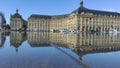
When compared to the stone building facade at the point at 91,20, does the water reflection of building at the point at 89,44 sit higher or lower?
lower

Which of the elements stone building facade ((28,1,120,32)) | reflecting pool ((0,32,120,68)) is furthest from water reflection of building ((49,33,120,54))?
stone building facade ((28,1,120,32))

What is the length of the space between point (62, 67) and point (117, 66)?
110 inches

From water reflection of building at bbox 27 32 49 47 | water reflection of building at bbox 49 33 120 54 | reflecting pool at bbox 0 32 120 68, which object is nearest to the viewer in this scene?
reflecting pool at bbox 0 32 120 68

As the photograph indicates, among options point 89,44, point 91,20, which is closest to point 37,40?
point 89,44

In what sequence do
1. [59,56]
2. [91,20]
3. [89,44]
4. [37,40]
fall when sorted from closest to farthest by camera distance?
[59,56] < [89,44] < [37,40] < [91,20]

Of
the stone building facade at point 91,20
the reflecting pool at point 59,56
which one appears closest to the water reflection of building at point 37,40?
the reflecting pool at point 59,56

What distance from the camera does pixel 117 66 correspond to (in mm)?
11367

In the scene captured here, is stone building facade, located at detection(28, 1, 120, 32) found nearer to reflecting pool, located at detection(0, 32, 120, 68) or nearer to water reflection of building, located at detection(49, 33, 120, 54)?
water reflection of building, located at detection(49, 33, 120, 54)

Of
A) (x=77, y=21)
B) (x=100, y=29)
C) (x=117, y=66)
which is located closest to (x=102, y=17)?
(x=100, y=29)

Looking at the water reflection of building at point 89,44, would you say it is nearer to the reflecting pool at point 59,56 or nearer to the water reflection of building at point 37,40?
the reflecting pool at point 59,56

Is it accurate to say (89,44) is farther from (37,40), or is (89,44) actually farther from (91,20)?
(91,20)

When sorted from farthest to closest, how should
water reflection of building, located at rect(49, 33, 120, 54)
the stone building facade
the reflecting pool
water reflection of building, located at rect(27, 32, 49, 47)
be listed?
the stone building facade < water reflection of building, located at rect(27, 32, 49, 47) < water reflection of building, located at rect(49, 33, 120, 54) < the reflecting pool

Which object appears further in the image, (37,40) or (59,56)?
(37,40)

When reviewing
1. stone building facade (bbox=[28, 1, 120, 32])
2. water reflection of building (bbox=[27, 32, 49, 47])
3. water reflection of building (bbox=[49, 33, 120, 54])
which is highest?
stone building facade (bbox=[28, 1, 120, 32])
